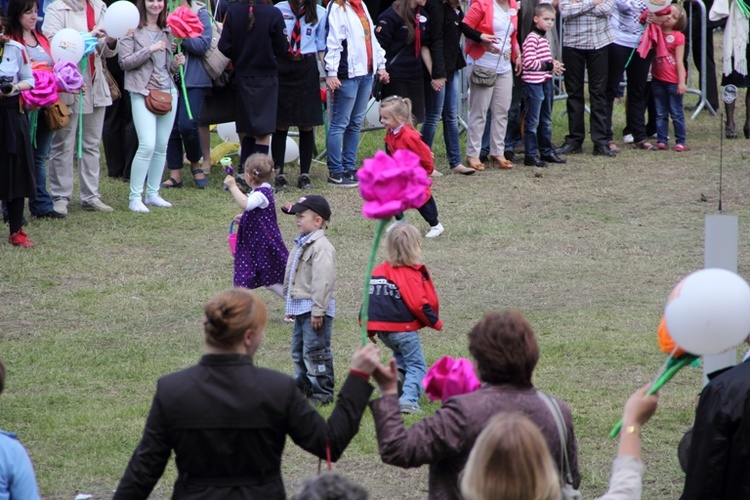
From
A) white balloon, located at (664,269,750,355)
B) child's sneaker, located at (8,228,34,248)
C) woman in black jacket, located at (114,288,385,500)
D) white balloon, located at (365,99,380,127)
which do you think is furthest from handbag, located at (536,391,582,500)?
white balloon, located at (365,99,380,127)

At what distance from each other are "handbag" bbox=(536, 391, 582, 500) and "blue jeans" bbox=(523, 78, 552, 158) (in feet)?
32.4

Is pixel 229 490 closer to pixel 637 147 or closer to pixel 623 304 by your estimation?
pixel 623 304

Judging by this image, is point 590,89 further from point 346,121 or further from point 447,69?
point 346,121

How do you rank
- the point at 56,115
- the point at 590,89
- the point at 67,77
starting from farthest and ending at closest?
the point at 590,89 → the point at 56,115 → the point at 67,77

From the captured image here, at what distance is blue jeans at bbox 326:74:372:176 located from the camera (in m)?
12.2

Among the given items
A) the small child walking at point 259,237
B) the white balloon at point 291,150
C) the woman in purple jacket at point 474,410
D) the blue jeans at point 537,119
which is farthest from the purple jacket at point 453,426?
the white balloon at point 291,150

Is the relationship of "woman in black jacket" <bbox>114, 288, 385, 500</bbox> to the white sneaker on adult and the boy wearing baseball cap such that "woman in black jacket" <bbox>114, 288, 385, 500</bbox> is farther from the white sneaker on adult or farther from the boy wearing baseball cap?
the white sneaker on adult

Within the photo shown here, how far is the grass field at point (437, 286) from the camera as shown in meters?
5.82

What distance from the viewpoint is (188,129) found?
11.9 m

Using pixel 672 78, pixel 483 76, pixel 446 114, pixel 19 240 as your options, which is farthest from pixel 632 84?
pixel 19 240

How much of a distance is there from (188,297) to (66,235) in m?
2.20

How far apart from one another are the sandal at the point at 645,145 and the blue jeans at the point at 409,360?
8.93 metres

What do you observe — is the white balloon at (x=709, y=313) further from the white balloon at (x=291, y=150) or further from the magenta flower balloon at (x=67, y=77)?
the white balloon at (x=291, y=150)

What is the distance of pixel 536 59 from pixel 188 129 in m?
4.21
